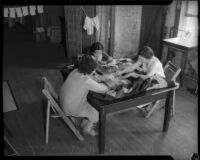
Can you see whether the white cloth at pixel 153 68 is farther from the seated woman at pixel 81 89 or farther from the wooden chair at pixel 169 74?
the seated woman at pixel 81 89

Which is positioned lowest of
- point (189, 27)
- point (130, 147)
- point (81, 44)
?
point (130, 147)

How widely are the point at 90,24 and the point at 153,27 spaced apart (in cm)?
127

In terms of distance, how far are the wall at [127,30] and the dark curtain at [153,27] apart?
107 millimetres

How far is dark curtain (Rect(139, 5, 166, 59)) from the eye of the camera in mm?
5008

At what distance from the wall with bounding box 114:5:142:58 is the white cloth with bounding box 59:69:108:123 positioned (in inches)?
109

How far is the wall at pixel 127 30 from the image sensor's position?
199 inches

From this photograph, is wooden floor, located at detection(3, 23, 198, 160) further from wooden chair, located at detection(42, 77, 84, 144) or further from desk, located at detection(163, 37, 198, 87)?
desk, located at detection(163, 37, 198, 87)

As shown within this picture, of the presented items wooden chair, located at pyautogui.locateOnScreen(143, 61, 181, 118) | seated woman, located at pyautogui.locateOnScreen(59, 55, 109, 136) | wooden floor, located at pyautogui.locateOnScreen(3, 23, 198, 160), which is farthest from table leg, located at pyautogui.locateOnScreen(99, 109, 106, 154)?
wooden chair, located at pyautogui.locateOnScreen(143, 61, 181, 118)

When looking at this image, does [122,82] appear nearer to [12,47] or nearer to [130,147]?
[130,147]

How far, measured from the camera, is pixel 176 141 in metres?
2.87

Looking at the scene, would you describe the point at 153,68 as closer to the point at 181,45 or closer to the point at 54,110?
the point at 54,110

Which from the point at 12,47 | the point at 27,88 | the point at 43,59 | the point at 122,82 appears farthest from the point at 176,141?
the point at 12,47

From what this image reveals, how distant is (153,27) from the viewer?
5145mm
